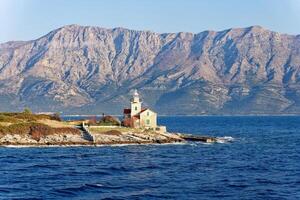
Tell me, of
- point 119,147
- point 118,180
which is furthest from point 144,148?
point 118,180

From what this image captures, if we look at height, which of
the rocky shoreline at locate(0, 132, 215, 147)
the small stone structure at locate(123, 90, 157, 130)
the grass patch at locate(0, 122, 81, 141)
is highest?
the small stone structure at locate(123, 90, 157, 130)

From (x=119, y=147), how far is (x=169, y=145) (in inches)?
535

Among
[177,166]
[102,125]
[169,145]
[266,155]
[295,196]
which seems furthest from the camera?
[102,125]

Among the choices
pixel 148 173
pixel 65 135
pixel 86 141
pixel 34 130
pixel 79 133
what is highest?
pixel 34 130

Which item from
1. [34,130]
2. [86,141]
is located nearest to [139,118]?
[86,141]

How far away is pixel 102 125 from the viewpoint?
159 meters

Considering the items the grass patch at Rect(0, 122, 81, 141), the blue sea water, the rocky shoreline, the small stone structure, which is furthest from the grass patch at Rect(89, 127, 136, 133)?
the blue sea water

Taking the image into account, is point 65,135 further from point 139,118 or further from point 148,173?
point 148,173

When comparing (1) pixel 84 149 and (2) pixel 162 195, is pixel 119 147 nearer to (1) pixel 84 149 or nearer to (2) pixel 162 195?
(1) pixel 84 149

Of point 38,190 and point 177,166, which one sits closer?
point 38,190

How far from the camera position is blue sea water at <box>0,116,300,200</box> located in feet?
226

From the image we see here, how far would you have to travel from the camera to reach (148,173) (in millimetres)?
87062

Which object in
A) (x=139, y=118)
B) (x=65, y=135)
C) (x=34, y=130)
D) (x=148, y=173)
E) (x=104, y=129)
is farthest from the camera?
(x=139, y=118)

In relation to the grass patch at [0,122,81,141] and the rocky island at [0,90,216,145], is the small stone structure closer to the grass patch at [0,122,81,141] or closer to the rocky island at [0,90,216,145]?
the rocky island at [0,90,216,145]
